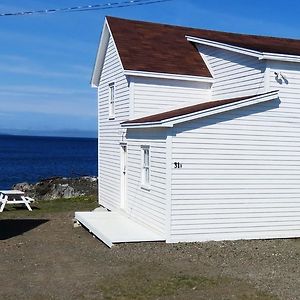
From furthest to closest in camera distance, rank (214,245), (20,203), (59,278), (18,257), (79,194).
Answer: (79,194)
(20,203)
(214,245)
(18,257)
(59,278)

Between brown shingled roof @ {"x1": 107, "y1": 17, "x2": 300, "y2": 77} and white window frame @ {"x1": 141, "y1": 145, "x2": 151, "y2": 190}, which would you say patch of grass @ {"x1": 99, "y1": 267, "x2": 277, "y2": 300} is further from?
brown shingled roof @ {"x1": 107, "y1": 17, "x2": 300, "y2": 77}

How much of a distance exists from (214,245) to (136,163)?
12.7ft

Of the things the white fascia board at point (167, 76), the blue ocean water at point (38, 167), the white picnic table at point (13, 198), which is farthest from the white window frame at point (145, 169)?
the blue ocean water at point (38, 167)

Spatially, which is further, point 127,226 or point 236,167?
point 127,226

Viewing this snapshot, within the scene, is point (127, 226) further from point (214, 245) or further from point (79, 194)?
point (79, 194)

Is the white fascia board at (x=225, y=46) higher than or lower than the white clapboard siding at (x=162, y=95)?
higher

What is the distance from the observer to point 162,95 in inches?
676

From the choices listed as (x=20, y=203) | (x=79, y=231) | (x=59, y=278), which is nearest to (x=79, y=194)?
(x=20, y=203)

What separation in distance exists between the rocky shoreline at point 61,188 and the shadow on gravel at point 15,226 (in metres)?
11.1

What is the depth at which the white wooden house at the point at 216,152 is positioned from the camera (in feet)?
45.1

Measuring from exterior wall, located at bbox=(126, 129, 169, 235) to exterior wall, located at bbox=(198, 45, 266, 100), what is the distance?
9.98 ft

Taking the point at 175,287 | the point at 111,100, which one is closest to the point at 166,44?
the point at 111,100

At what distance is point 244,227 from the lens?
1434 cm

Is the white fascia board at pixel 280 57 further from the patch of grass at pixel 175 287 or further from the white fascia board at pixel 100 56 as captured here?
the white fascia board at pixel 100 56
